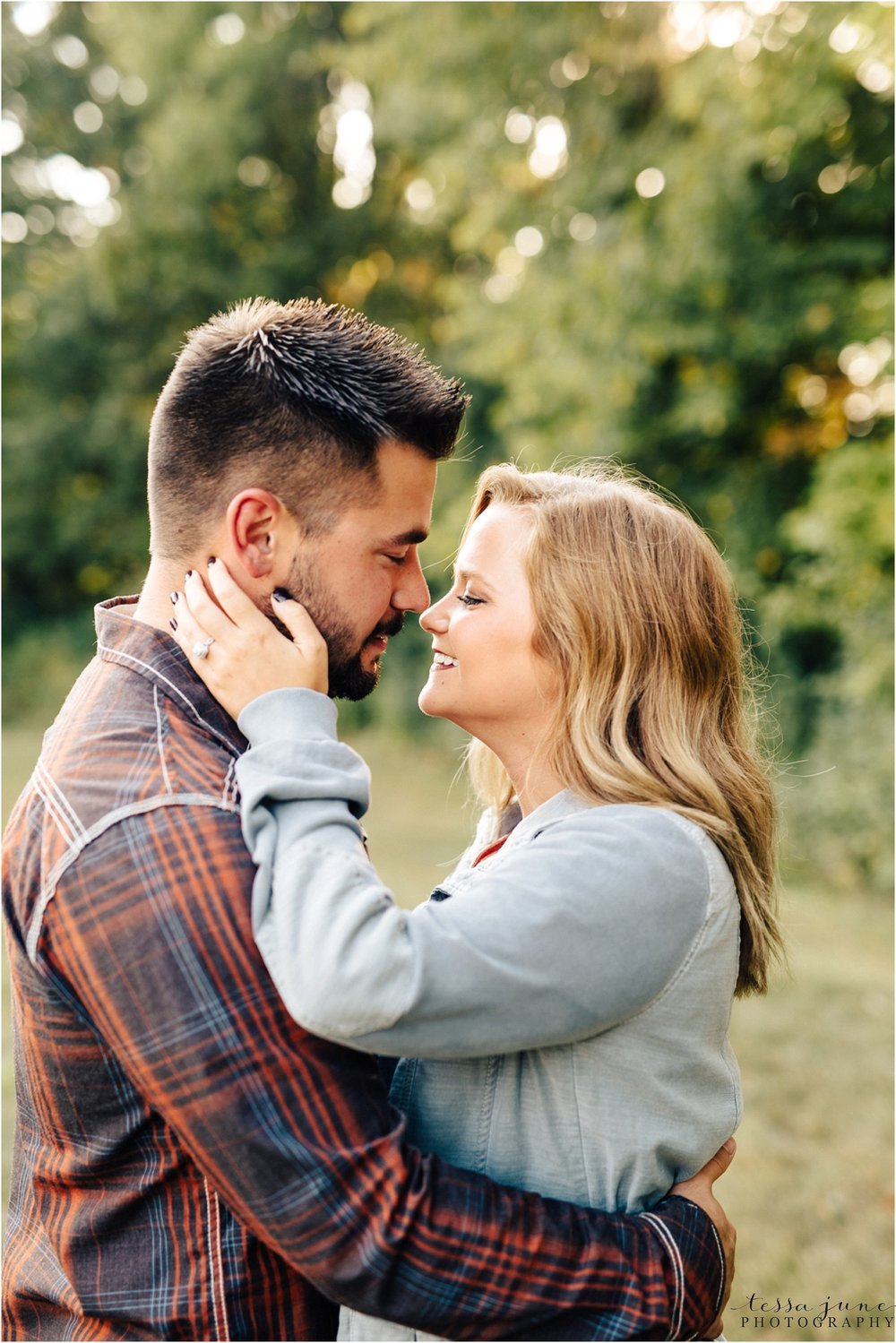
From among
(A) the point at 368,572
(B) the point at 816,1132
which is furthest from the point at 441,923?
(B) the point at 816,1132

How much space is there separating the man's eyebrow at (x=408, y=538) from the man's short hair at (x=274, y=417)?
10 centimetres

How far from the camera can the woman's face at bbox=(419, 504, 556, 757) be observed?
2.35 meters

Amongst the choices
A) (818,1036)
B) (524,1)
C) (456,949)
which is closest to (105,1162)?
(456,949)

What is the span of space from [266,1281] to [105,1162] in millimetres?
304

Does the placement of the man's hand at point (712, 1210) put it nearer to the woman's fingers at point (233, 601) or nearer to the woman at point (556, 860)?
the woman at point (556, 860)

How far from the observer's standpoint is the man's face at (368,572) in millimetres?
2229

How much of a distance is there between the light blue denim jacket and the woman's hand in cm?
6

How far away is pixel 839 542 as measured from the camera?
34.5ft

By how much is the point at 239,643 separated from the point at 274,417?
0.49 m

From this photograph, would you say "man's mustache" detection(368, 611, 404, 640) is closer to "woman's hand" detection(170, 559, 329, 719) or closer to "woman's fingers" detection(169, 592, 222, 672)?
"woman's hand" detection(170, 559, 329, 719)

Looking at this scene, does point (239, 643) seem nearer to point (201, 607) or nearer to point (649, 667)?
point (201, 607)

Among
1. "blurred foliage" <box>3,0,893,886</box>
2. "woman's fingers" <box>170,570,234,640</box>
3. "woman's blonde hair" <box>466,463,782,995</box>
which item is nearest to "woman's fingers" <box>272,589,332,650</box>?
"woman's fingers" <box>170,570,234,640</box>

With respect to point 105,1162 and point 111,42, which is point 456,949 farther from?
point 111,42

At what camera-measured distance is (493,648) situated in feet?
7.75
